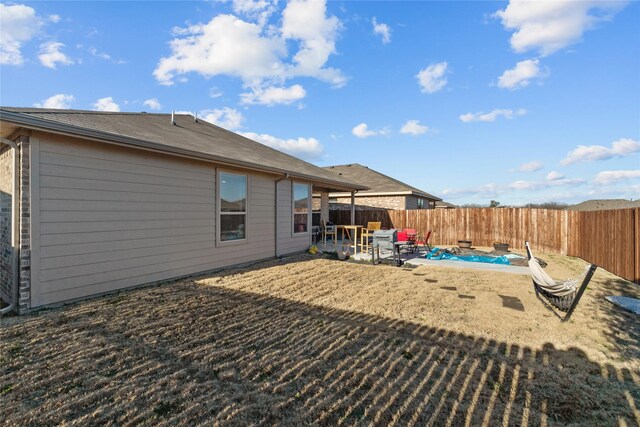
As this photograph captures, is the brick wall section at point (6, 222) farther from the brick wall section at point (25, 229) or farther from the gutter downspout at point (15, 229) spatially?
the brick wall section at point (25, 229)

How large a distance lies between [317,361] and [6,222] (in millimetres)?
5821

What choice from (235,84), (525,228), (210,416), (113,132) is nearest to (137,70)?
(235,84)

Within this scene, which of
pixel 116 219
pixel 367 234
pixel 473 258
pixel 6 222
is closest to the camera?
pixel 6 222

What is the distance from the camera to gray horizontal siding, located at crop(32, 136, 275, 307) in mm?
4535

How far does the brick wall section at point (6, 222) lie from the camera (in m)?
4.72

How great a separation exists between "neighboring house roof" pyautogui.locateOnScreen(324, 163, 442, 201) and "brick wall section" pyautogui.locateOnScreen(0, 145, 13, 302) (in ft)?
45.9

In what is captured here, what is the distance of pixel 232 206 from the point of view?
7758 millimetres

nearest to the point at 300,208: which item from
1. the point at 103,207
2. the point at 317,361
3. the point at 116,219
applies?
the point at 116,219

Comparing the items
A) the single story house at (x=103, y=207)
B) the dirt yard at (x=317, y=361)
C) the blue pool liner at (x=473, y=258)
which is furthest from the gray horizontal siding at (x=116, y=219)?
the blue pool liner at (x=473, y=258)

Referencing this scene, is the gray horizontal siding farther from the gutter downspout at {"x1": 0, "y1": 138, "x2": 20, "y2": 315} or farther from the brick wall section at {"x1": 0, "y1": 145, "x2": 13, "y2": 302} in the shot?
the brick wall section at {"x1": 0, "y1": 145, "x2": 13, "y2": 302}

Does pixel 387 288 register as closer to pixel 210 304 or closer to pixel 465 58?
pixel 210 304

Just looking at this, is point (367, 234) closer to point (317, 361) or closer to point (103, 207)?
point (317, 361)

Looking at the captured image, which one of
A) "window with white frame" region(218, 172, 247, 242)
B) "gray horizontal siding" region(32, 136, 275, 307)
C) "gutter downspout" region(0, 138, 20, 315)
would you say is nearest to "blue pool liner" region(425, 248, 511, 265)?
"window with white frame" region(218, 172, 247, 242)

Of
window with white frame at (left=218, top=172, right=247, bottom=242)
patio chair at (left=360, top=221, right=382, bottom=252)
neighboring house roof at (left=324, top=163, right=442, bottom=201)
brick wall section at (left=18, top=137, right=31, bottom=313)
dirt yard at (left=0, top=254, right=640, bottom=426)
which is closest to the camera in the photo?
dirt yard at (left=0, top=254, right=640, bottom=426)
